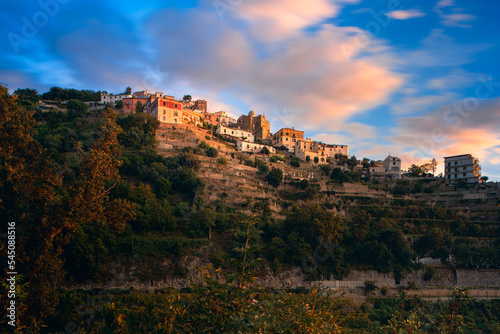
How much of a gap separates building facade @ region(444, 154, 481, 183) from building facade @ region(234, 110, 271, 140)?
31.1 meters

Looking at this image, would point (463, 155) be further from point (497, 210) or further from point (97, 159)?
point (97, 159)

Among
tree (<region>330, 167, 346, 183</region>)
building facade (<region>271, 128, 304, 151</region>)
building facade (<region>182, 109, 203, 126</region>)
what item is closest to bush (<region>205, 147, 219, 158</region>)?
building facade (<region>182, 109, 203, 126</region>)

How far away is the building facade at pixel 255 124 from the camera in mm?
69125

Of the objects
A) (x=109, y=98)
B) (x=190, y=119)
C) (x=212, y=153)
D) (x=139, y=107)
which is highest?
(x=109, y=98)

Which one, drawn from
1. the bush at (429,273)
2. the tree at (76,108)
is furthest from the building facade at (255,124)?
the bush at (429,273)

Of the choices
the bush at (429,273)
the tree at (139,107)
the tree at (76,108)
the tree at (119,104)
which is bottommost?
the bush at (429,273)

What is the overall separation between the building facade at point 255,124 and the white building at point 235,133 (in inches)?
191

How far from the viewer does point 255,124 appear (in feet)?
231

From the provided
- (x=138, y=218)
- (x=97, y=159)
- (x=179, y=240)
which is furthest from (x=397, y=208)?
(x=97, y=159)

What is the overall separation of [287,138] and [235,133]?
1042 cm

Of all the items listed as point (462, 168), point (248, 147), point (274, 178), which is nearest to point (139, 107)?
A: point (248, 147)

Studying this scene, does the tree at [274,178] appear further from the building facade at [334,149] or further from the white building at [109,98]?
the white building at [109,98]

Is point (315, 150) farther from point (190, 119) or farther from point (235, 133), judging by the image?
point (190, 119)

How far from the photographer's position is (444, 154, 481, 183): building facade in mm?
51875
